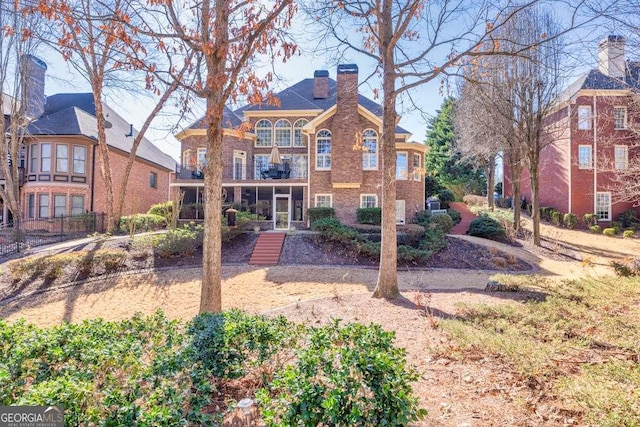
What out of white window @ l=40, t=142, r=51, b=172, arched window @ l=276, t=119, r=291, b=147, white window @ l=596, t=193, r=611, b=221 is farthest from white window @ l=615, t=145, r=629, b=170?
white window @ l=40, t=142, r=51, b=172

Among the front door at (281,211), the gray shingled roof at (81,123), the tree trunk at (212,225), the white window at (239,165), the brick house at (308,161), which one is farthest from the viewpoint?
the white window at (239,165)

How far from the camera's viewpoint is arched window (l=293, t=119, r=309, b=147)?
2328cm

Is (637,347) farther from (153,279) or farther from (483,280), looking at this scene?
(153,279)

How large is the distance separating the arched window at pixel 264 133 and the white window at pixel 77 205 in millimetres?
12517

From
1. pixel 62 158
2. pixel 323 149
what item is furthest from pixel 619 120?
pixel 62 158

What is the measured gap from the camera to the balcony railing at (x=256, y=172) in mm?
21516

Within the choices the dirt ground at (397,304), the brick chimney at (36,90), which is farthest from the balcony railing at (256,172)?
the brick chimney at (36,90)

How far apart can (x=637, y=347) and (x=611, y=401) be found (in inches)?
81.2

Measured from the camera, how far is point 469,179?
3528 centimetres

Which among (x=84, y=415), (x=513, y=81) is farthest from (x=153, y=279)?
(x=513, y=81)

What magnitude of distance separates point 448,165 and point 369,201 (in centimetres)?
1846

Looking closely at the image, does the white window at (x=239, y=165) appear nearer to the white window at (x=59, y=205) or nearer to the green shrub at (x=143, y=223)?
the green shrub at (x=143, y=223)

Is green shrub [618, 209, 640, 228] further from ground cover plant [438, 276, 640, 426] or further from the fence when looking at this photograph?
the fence

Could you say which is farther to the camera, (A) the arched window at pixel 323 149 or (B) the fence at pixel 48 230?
(A) the arched window at pixel 323 149
